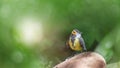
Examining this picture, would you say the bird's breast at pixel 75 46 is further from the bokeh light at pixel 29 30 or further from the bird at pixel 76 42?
the bokeh light at pixel 29 30

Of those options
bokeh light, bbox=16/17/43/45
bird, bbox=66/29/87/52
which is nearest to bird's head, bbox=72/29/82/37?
bird, bbox=66/29/87/52

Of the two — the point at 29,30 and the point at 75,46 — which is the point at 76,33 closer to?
the point at 75,46

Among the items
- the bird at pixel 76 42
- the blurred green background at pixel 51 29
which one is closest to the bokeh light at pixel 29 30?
the blurred green background at pixel 51 29

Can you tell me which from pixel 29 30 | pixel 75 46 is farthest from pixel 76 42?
pixel 29 30

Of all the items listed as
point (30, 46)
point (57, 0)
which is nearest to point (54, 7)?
point (57, 0)

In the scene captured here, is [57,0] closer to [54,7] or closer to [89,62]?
[54,7]

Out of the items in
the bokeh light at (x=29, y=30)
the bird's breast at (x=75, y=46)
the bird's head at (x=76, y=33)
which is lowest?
the bird's breast at (x=75, y=46)
